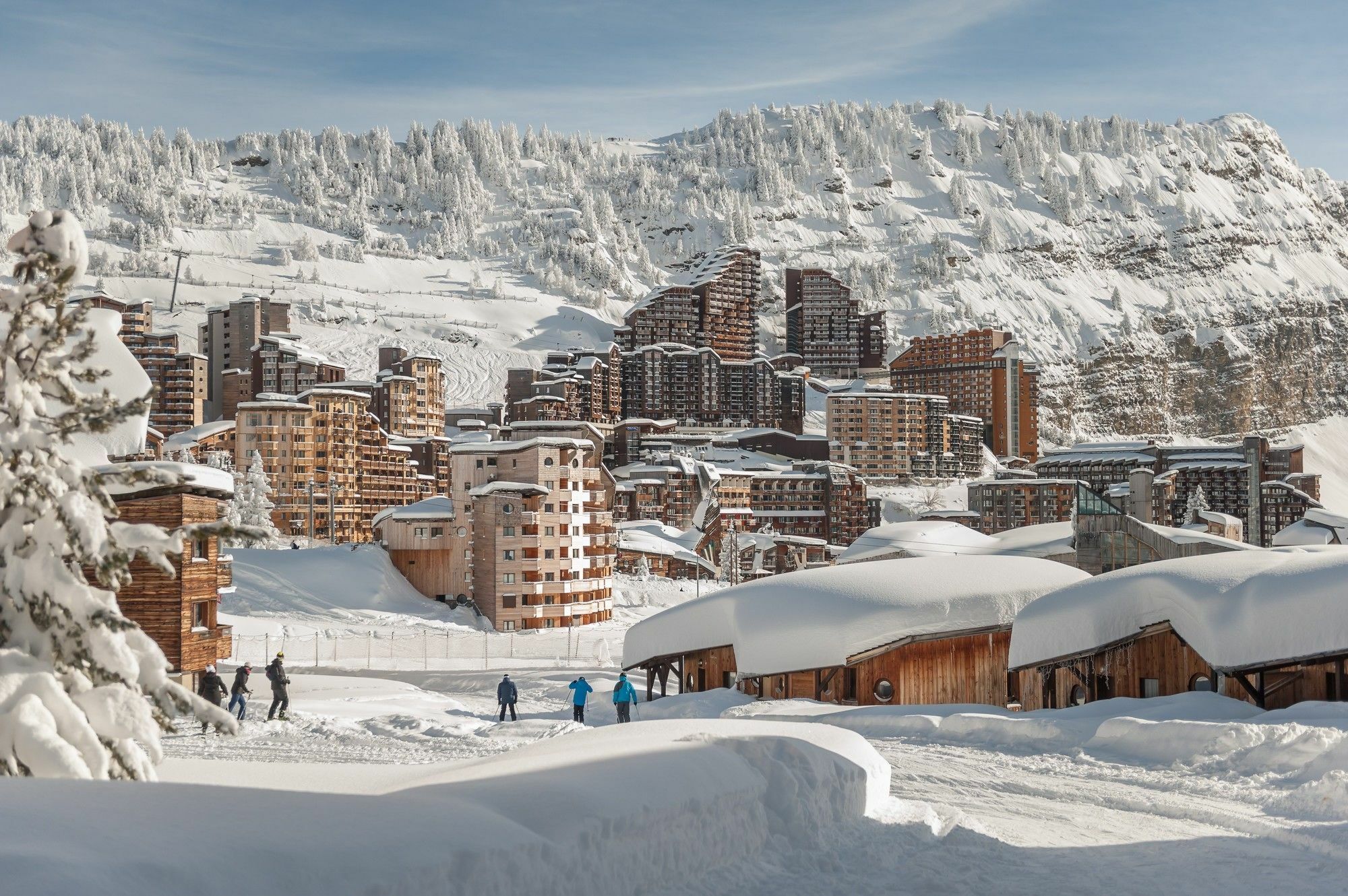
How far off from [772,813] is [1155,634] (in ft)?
57.8

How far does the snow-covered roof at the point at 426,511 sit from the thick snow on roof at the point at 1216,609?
46.3 meters

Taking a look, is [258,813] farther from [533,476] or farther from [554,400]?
[554,400]

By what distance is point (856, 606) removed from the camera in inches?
1241

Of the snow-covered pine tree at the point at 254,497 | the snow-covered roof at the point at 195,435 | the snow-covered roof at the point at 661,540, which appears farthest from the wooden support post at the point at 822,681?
the snow-covered roof at the point at 195,435

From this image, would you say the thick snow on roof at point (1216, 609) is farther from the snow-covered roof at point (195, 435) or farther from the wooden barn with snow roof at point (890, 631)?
the snow-covered roof at point (195, 435)

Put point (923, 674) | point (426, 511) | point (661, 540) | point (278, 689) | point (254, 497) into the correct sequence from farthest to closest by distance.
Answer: point (661, 540), point (254, 497), point (426, 511), point (923, 674), point (278, 689)

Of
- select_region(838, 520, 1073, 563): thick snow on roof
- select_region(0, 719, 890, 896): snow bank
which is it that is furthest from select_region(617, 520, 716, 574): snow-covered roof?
select_region(0, 719, 890, 896): snow bank

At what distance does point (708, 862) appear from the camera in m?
10.9

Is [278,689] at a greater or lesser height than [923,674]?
greater

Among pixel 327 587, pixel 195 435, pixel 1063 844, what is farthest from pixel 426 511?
pixel 1063 844

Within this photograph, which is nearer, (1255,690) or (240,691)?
(1255,690)

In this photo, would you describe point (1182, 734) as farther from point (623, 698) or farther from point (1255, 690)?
A: point (623, 698)

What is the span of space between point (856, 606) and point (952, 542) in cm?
3133

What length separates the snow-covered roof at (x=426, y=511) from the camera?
231ft
